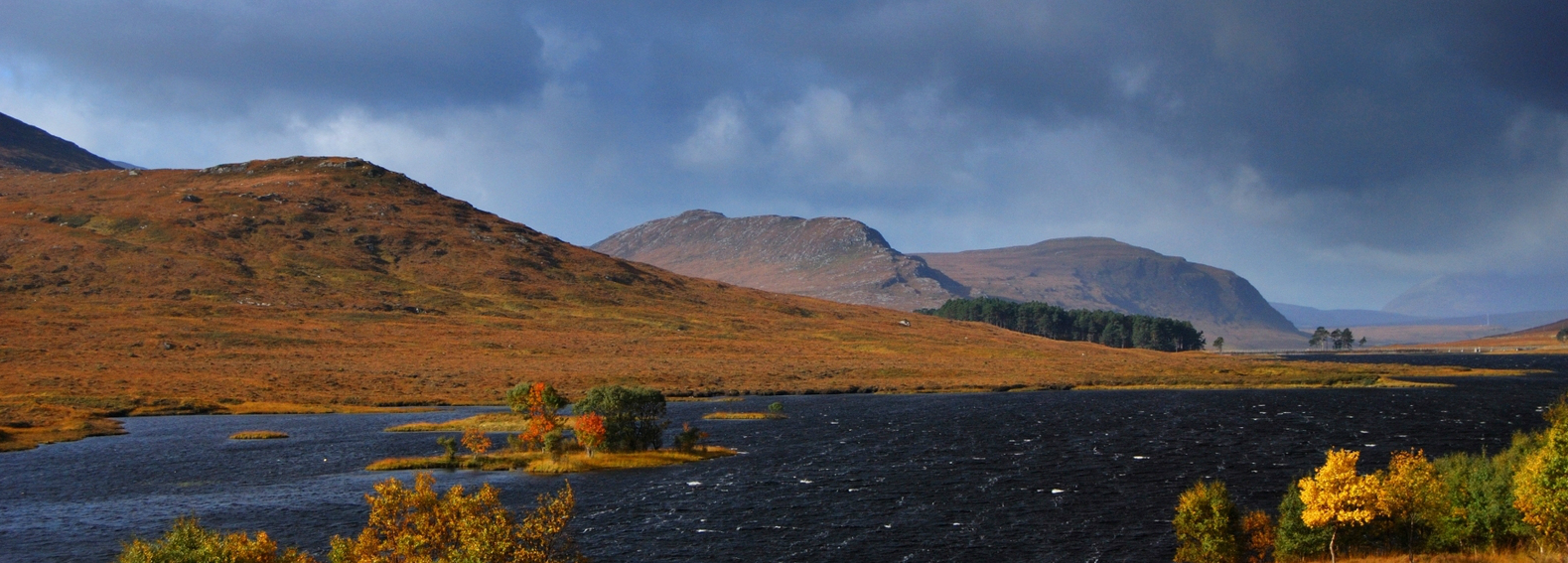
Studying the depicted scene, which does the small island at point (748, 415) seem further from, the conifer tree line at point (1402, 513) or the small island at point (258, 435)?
the conifer tree line at point (1402, 513)

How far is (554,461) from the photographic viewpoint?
87.3 m

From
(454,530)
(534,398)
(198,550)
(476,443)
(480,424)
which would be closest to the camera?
(198,550)

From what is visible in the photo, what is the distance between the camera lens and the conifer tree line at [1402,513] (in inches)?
1674

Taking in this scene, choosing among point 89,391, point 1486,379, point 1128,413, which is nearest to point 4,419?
point 89,391

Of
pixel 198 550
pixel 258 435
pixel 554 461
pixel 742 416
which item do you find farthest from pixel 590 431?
pixel 198 550

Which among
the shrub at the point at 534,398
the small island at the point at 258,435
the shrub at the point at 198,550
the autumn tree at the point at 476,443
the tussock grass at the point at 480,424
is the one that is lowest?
the small island at the point at 258,435

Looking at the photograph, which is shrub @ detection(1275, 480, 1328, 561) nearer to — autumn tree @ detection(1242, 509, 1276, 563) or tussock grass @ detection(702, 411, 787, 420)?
autumn tree @ detection(1242, 509, 1276, 563)

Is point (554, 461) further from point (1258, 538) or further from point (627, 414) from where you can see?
point (1258, 538)

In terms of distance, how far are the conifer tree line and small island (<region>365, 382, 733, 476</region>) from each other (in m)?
51.4

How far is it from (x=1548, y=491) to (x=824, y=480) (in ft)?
155

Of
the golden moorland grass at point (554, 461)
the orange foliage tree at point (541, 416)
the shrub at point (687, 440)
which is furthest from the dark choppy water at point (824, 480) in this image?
the orange foliage tree at point (541, 416)

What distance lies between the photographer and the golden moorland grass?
279 feet

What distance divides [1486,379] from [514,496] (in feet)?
672

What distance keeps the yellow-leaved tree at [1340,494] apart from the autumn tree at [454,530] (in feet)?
105
